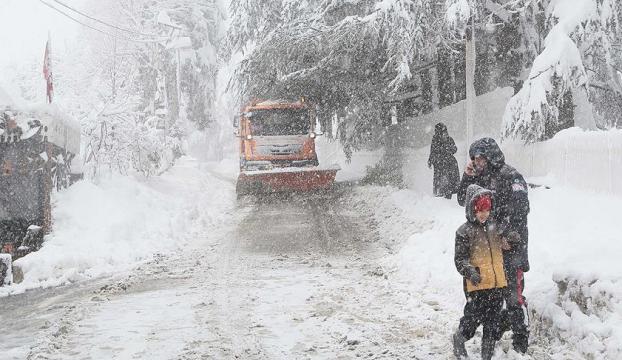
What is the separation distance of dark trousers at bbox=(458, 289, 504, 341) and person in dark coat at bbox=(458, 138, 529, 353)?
112 mm

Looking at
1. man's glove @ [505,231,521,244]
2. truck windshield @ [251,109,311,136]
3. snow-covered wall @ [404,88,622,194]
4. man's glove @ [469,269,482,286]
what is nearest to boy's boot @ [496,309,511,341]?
man's glove @ [469,269,482,286]

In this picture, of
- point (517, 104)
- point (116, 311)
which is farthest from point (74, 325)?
point (517, 104)

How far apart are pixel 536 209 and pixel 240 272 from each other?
4.32 metres

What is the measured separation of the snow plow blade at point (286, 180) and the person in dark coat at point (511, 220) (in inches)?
505

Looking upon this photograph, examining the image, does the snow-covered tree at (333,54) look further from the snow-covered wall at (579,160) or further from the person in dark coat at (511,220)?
the person in dark coat at (511,220)

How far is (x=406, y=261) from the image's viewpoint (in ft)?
29.6

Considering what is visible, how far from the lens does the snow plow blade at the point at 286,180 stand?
58.9ft

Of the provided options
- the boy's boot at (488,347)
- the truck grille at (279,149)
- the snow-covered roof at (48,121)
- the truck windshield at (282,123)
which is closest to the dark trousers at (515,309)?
the boy's boot at (488,347)

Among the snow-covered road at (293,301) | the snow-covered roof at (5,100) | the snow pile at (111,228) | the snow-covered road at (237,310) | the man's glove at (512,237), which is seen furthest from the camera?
the snow-covered roof at (5,100)

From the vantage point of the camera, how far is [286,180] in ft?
59.7

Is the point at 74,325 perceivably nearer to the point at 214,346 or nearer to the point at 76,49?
the point at 214,346

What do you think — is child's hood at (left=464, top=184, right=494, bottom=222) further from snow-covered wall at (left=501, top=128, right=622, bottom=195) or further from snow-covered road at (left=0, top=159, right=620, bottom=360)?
snow-covered wall at (left=501, top=128, right=622, bottom=195)

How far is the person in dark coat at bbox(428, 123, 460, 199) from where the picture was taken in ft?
42.3

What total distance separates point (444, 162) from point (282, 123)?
301 inches
